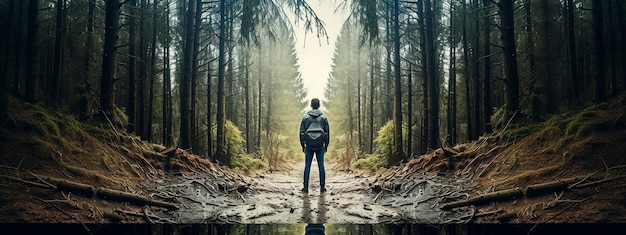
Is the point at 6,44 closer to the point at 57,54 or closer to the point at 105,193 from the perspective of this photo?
the point at 57,54

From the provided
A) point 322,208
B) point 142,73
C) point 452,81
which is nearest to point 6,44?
point 142,73

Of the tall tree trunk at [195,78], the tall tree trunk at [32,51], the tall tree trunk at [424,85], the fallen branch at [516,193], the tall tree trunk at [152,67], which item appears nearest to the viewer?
the fallen branch at [516,193]

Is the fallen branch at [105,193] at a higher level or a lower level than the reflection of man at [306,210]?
higher

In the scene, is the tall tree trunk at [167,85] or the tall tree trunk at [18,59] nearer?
the tall tree trunk at [18,59]

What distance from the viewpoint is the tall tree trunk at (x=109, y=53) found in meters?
5.37

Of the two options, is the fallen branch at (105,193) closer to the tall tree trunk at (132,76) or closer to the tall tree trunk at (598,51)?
the tall tree trunk at (132,76)

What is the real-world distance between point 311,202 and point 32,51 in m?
4.65

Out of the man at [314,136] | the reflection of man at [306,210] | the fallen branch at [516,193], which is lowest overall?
the reflection of man at [306,210]

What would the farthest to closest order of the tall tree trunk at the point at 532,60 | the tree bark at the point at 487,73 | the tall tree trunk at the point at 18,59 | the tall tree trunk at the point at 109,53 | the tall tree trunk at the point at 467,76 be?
the tall tree trunk at the point at 467,76 < the tree bark at the point at 487,73 < the tall tree trunk at the point at 109,53 < the tall tree trunk at the point at 532,60 < the tall tree trunk at the point at 18,59

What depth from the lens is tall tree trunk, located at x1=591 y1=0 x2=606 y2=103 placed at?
500 cm

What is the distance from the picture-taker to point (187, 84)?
6.61 metres

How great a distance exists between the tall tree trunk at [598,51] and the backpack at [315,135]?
3.85 m

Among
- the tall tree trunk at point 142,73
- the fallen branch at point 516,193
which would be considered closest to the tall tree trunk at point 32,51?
the tall tree trunk at point 142,73

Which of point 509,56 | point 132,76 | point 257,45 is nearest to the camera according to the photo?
point 509,56
